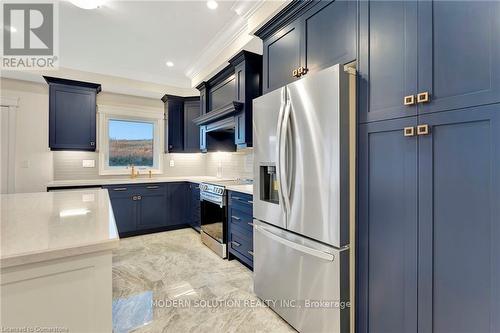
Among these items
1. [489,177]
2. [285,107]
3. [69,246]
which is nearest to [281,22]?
[285,107]

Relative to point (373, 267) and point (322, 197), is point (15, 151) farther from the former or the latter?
point (373, 267)

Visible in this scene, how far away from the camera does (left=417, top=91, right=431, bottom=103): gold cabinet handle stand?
1.19 metres

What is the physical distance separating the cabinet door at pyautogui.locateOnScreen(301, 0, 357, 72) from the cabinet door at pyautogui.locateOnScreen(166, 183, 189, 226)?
132 inches

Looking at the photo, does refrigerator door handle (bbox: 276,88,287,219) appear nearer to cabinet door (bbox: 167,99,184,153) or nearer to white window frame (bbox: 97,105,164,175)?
cabinet door (bbox: 167,99,184,153)

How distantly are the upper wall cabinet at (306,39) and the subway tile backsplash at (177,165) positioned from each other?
181 centimetres

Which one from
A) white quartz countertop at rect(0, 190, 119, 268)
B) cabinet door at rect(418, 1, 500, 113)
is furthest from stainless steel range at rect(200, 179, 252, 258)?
cabinet door at rect(418, 1, 500, 113)

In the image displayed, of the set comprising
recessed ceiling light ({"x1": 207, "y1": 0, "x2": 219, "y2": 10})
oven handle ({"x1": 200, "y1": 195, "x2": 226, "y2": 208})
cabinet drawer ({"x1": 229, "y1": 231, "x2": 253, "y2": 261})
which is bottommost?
cabinet drawer ({"x1": 229, "y1": 231, "x2": 253, "y2": 261})

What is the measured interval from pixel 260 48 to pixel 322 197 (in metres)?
2.20

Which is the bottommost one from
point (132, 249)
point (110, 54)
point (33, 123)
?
point (132, 249)

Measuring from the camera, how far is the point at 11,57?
345 centimetres

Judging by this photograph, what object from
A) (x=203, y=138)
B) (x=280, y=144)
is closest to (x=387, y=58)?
(x=280, y=144)

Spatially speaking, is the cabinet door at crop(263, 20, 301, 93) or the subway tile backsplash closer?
the cabinet door at crop(263, 20, 301, 93)

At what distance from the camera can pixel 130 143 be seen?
4.79 m

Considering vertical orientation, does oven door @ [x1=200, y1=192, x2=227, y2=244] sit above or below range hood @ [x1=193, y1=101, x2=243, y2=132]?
below
